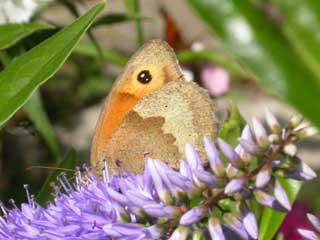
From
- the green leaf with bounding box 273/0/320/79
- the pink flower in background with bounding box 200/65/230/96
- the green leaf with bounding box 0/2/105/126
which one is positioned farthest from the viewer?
the pink flower in background with bounding box 200/65/230/96

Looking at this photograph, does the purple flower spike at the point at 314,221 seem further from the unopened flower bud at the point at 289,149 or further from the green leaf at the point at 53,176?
the green leaf at the point at 53,176

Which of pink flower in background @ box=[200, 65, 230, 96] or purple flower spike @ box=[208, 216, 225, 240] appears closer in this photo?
purple flower spike @ box=[208, 216, 225, 240]

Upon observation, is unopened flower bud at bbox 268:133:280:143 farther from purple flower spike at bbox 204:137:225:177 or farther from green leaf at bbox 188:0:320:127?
green leaf at bbox 188:0:320:127

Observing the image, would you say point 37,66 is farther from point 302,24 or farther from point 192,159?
point 302,24

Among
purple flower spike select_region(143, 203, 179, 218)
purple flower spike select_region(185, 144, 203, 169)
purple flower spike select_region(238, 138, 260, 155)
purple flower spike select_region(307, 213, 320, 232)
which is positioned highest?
purple flower spike select_region(238, 138, 260, 155)

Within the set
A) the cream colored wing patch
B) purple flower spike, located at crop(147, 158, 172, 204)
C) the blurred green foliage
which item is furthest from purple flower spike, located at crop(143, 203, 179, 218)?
the cream colored wing patch

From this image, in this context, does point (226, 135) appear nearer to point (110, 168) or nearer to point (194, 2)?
point (110, 168)

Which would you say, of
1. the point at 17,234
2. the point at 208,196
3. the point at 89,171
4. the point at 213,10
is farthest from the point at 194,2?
the point at 89,171

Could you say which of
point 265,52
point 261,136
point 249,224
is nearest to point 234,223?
point 249,224
